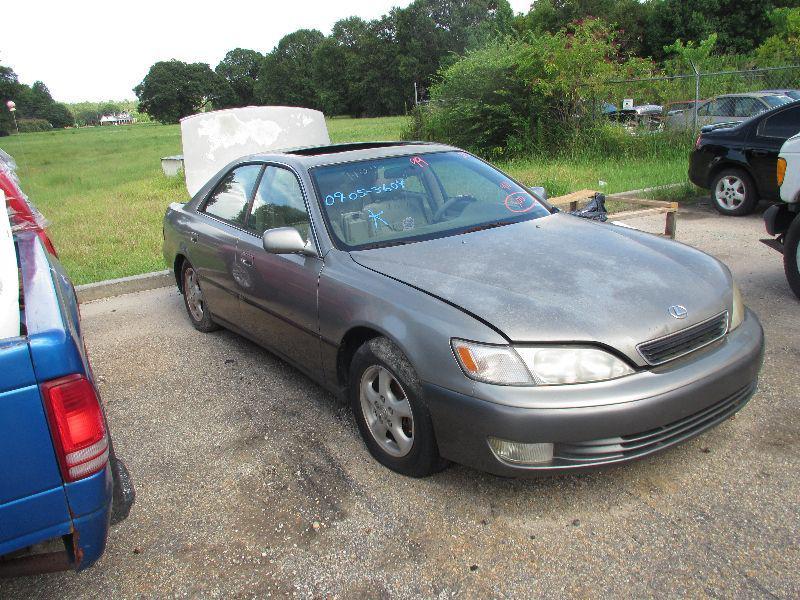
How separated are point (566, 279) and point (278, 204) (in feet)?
6.21

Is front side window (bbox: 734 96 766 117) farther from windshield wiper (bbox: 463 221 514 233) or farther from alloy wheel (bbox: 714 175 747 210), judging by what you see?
windshield wiper (bbox: 463 221 514 233)

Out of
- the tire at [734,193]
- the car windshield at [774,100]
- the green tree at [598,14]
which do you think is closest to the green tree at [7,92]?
the car windshield at [774,100]

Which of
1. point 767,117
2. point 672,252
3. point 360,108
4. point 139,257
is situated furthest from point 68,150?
point 360,108

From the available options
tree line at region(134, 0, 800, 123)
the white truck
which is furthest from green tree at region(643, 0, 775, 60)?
the white truck

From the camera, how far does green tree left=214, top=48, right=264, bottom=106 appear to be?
110938mm

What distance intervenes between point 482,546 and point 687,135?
12.1 m

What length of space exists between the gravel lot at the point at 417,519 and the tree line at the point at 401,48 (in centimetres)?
1331

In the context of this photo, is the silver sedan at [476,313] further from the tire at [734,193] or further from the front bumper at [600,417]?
the tire at [734,193]

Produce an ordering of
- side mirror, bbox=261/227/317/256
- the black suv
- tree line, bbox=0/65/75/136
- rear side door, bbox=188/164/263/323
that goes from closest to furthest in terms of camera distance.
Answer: side mirror, bbox=261/227/317/256 → rear side door, bbox=188/164/263/323 → the black suv → tree line, bbox=0/65/75/136

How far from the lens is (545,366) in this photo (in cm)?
253

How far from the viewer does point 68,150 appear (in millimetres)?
36469

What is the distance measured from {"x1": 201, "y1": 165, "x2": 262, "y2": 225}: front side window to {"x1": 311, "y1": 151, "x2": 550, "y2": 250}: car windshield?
77 cm

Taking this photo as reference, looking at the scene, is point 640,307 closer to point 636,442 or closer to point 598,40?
point 636,442

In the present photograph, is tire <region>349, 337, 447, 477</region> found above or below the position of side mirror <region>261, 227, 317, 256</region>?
below
